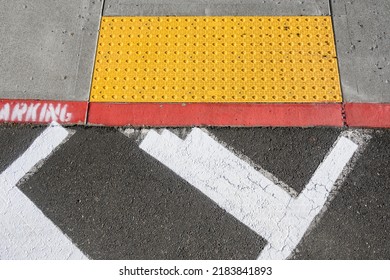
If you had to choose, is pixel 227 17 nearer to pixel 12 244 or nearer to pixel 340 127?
pixel 340 127

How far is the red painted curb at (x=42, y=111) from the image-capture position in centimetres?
360

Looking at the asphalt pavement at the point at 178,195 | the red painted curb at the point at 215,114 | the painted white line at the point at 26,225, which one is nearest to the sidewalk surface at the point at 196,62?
the red painted curb at the point at 215,114

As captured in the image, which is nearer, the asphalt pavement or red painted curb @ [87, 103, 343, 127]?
the asphalt pavement

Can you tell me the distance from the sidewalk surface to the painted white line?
370 millimetres

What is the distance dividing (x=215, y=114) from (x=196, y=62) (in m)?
0.53

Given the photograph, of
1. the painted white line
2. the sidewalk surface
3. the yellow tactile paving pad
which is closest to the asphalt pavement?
the painted white line

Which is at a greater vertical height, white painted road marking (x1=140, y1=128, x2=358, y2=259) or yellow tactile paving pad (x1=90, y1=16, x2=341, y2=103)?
yellow tactile paving pad (x1=90, y1=16, x2=341, y2=103)

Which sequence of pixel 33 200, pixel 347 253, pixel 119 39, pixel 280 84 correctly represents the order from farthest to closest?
pixel 119 39
pixel 280 84
pixel 33 200
pixel 347 253

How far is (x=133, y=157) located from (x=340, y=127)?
1676 mm

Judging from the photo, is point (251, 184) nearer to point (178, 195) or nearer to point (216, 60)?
point (178, 195)

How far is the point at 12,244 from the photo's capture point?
10.3ft

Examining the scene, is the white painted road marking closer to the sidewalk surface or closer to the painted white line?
the sidewalk surface

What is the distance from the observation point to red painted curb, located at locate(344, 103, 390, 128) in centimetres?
348

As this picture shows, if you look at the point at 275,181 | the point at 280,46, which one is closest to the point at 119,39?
the point at 280,46
